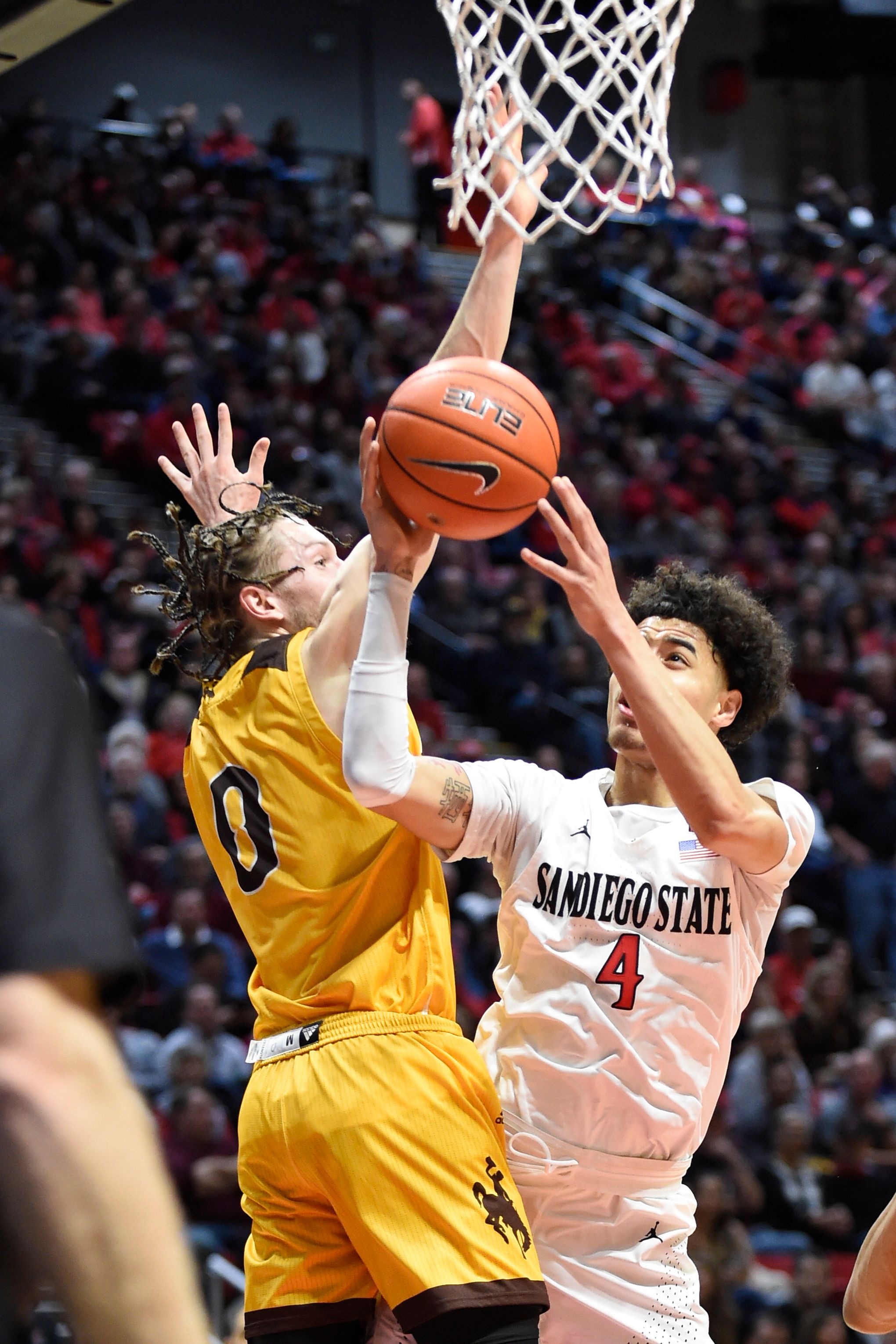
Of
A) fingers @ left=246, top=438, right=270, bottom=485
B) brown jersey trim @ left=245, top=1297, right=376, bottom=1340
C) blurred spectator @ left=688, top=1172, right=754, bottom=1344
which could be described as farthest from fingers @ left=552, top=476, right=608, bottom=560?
blurred spectator @ left=688, top=1172, right=754, bottom=1344

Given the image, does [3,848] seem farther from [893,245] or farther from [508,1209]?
[893,245]

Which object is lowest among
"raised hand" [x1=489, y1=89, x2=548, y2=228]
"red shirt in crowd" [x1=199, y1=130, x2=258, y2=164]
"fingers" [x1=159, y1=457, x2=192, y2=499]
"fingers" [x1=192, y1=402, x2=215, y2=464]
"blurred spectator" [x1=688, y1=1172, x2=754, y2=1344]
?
"blurred spectator" [x1=688, y1=1172, x2=754, y2=1344]

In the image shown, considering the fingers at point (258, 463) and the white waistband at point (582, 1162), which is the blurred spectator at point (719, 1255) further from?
the fingers at point (258, 463)

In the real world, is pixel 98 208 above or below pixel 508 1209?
below

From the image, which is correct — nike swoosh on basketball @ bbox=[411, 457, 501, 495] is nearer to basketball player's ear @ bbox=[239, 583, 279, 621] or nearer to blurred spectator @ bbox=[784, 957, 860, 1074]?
basketball player's ear @ bbox=[239, 583, 279, 621]

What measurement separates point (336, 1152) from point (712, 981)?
777mm

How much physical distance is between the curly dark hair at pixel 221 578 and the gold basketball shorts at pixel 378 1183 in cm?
81

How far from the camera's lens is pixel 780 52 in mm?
18000

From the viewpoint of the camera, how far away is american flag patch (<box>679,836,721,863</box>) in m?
2.94

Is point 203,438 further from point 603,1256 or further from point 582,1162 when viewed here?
point 603,1256

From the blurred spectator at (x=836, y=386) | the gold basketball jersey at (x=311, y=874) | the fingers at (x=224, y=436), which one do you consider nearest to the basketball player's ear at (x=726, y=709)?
the gold basketball jersey at (x=311, y=874)

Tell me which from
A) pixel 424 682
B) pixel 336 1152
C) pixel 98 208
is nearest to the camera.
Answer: pixel 336 1152

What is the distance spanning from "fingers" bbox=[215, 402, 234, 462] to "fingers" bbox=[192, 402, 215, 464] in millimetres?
16

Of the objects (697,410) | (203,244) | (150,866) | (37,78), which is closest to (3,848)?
(150,866)
